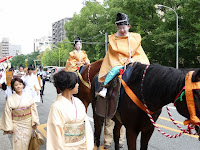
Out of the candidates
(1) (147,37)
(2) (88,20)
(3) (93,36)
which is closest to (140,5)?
(1) (147,37)

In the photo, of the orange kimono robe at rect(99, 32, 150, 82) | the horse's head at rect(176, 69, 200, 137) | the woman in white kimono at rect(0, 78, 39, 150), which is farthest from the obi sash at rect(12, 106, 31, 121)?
the horse's head at rect(176, 69, 200, 137)

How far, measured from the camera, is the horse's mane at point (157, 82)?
2252 millimetres

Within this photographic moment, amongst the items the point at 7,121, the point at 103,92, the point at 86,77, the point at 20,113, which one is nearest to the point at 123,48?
the point at 103,92

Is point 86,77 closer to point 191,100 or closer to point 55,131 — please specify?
point 55,131

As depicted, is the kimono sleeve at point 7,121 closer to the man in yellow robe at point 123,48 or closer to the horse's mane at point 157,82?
the man in yellow robe at point 123,48

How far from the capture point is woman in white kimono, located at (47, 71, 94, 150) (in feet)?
6.94

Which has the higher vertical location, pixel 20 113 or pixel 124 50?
pixel 124 50

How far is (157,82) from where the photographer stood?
8.15 ft

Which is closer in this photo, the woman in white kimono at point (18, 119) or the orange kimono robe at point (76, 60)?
the woman in white kimono at point (18, 119)

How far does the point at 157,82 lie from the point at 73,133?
1.14 meters

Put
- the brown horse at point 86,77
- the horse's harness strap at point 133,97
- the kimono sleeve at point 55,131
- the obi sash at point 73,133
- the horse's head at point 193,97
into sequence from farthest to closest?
the brown horse at point 86,77 → the horse's harness strap at point 133,97 → the obi sash at point 73,133 → the kimono sleeve at point 55,131 → the horse's head at point 193,97

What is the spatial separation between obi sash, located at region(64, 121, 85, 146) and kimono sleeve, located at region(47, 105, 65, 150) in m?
0.08

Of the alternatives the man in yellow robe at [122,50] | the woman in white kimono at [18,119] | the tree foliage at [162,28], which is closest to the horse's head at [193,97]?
the man in yellow robe at [122,50]

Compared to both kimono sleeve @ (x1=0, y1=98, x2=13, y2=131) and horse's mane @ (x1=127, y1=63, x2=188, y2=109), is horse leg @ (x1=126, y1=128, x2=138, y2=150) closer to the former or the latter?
horse's mane @ (x1=127, y1=63, x2=188, y2=109)
